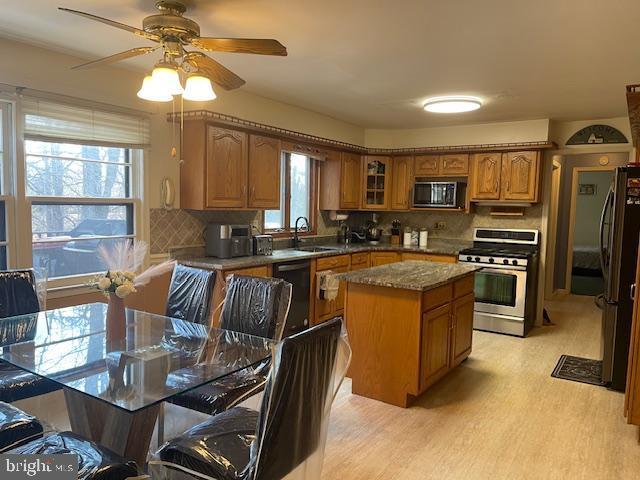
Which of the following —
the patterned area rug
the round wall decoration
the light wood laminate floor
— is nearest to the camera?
the light wood laminate floor

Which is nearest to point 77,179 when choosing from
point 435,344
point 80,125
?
point 80,125

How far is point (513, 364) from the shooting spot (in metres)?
4.08

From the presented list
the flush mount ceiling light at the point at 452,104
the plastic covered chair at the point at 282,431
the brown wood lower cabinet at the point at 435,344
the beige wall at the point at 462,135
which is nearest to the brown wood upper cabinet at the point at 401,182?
the beige wall at the point at 462,135

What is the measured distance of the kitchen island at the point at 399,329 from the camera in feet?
10.2

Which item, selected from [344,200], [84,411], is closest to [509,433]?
[84,411]

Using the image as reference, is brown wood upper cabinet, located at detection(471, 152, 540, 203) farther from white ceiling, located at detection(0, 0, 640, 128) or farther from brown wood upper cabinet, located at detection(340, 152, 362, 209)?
brown wood upper cabinet, located at detection(340, 152, 362, 209)

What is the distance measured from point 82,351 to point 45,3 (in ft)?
5.92

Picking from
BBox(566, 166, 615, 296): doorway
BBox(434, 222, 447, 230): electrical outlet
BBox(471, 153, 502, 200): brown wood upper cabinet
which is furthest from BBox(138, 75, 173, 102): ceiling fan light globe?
BBox(566, 166, 615, 296): doorway

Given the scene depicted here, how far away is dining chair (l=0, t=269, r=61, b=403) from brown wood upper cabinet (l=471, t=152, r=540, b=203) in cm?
470

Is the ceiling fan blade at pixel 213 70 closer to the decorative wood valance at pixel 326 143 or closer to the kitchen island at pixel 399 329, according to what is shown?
the decorative wood valance at pixel 326 143

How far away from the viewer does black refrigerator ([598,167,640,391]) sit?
3277mm

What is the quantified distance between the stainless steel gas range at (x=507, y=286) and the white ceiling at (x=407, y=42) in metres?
1.65

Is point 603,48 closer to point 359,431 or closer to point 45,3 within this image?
point 359,431

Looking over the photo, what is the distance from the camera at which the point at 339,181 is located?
226 inches
